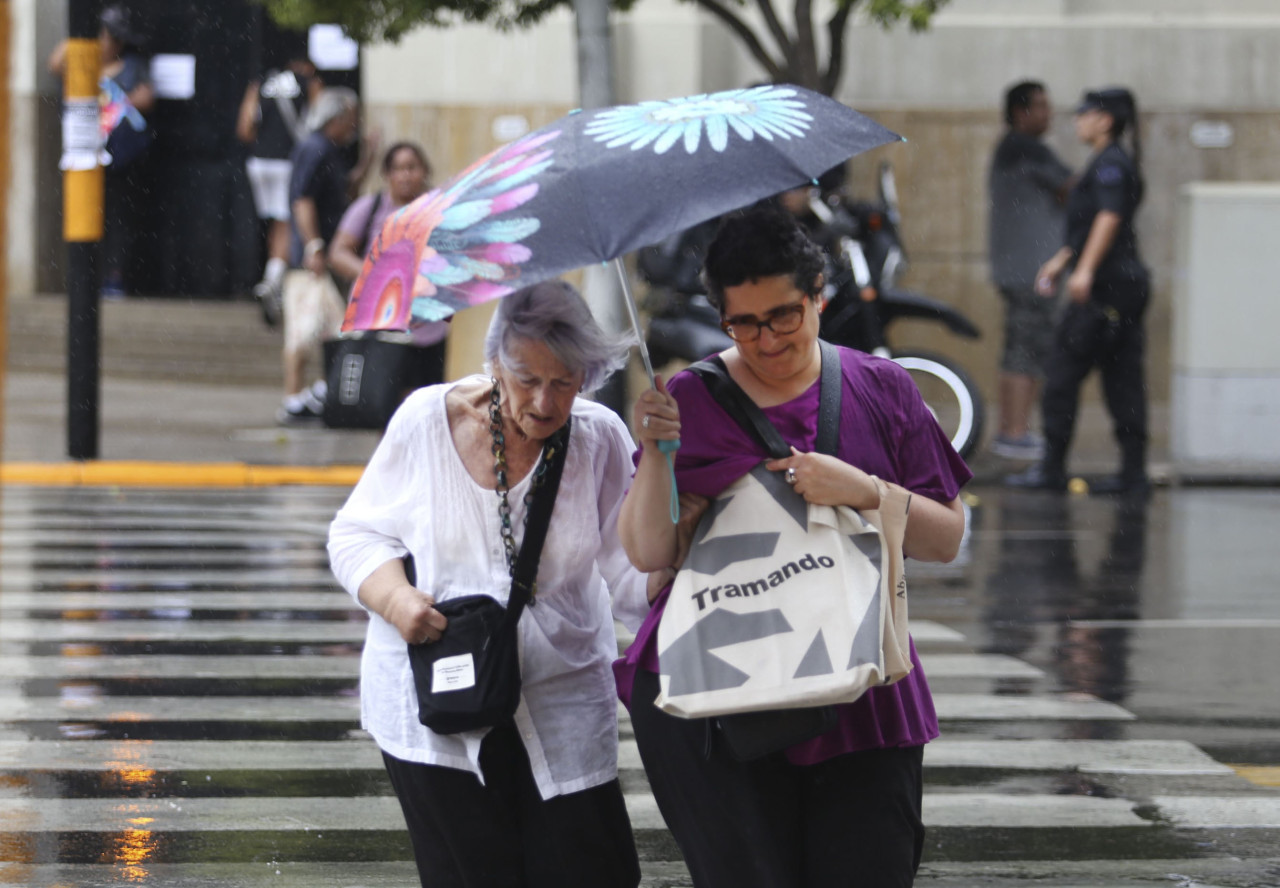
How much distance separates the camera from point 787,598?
3.19 meters

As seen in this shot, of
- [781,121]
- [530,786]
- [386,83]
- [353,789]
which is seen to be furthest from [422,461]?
[386,83]

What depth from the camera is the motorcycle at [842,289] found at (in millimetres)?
12789

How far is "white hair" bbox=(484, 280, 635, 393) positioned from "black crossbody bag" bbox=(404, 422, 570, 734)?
284 mm

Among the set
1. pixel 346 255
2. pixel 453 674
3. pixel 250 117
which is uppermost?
pixel 250 117

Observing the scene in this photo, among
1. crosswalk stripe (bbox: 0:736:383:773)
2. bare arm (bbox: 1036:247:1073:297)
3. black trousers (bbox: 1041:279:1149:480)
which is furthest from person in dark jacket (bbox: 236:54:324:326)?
crosswalk stripe (bbox: 0:736:383:773)

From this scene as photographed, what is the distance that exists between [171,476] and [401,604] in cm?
940

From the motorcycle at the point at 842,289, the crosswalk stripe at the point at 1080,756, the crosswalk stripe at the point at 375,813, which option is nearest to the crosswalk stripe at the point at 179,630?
the crosswalk stripe at the point at 375,813

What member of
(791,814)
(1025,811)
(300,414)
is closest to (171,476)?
(300,414)

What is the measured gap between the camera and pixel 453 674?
11.2 feet

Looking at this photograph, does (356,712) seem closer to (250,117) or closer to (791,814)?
(791,814)

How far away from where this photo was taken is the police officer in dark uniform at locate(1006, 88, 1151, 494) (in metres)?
12.3

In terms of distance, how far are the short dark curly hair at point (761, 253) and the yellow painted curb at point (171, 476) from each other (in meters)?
9.28

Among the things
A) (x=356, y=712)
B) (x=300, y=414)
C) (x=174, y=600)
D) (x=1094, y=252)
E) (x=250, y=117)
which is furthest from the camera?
(x=250, y=117)

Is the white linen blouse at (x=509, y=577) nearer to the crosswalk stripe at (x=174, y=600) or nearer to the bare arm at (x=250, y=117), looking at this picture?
the crosswalk stripe at (x=174, y=600)
